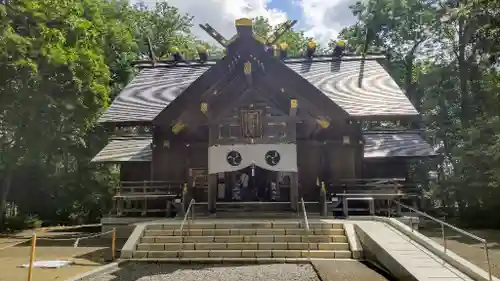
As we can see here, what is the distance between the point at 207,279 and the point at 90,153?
61.8ft

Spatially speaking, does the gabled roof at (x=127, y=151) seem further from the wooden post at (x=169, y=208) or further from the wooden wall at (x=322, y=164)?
the wooden wall at (x=322, y=164)

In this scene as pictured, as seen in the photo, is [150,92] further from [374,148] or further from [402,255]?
[402,255]

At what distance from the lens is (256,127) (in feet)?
45.6

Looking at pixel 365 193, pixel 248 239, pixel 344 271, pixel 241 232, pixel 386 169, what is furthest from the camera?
pixel 386 169

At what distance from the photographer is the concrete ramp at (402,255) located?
7520mm

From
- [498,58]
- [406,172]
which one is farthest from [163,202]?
[498,58]

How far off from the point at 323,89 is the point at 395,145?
A: 4.26m

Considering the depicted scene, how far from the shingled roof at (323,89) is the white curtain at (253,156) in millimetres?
2630

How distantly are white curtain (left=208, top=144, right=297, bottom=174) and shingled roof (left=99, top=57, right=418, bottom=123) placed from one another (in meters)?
2.63

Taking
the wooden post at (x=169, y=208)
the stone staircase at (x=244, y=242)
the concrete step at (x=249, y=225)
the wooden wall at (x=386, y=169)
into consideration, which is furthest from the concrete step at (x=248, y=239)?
the wooden wall at (x=386, y=169)

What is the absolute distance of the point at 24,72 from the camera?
18219mm

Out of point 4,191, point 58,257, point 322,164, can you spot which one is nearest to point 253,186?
point 322,164

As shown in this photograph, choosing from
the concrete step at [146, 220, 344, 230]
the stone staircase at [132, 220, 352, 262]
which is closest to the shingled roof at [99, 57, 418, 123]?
the concrete step at [146, 220, 344, 230]

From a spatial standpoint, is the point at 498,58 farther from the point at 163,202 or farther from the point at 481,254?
the point at 163,202
